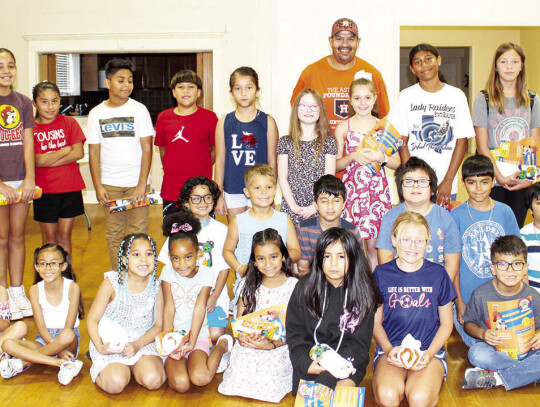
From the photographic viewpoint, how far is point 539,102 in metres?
3.82

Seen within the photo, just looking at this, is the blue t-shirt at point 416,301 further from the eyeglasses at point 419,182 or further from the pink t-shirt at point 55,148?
the pink t-shirt at point 55,148

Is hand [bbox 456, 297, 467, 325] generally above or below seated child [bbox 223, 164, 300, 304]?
below

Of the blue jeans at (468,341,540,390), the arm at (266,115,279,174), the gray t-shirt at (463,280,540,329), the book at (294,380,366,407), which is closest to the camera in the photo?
the book at (294,380,366,407)

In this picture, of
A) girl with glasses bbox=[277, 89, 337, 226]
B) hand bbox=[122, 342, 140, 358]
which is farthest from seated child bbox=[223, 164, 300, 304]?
hand bbox=[122, 342, 140, 358]

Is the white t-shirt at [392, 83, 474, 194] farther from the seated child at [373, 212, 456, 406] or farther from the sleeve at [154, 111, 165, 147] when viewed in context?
the sleeve at [154, 111, 165, 147]

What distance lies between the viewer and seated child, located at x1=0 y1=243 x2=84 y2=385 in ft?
9.94

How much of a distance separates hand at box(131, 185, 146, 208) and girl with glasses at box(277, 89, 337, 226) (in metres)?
1.03

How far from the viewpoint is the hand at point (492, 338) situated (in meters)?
2.87

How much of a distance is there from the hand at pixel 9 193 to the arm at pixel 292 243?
1.69 m

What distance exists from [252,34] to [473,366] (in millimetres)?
6054

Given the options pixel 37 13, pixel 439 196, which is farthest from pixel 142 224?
pixel 37 13

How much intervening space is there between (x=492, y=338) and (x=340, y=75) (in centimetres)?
204

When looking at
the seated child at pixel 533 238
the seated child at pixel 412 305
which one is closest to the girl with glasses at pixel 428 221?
the seated child at pixel 412 305

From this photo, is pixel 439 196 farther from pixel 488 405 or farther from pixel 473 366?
pixel 488 405
